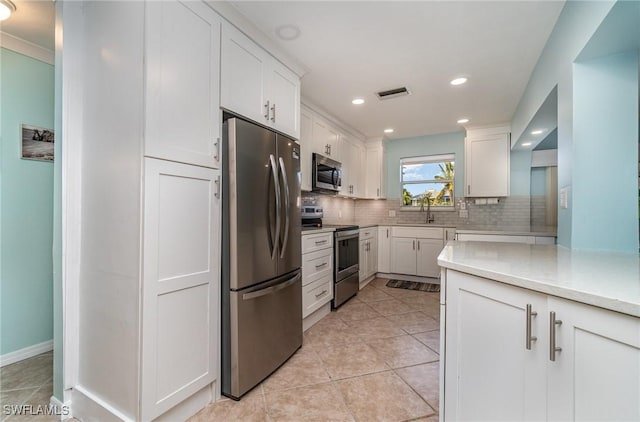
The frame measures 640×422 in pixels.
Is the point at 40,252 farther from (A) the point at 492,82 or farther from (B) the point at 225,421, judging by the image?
(A) the point at 492,82

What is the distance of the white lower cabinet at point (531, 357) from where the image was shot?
673 millimetres

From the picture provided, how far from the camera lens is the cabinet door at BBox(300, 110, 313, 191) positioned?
128 inches

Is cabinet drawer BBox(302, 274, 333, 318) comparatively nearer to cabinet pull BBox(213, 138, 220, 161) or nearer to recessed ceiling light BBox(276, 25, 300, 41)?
cabinet pull BBox(213, 138, 220, 161)

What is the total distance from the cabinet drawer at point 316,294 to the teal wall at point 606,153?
6.52 feet

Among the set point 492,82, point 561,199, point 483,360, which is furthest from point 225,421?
point 492,82

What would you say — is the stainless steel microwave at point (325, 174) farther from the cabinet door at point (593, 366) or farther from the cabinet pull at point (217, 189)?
the cabinet door at point (593, 366)

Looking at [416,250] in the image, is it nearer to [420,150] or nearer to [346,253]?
[346,253]

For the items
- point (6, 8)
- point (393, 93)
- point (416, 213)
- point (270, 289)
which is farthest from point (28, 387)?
point (416, 213)

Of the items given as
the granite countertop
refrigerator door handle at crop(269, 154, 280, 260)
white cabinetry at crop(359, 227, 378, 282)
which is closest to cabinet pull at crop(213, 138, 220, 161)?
refrigerator door handle at crop(269, 154, 280, 260)

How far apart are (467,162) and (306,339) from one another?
3.53 meters

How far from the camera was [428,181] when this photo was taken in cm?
496

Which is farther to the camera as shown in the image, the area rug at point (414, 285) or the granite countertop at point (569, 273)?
the area rug at point (414, 285)

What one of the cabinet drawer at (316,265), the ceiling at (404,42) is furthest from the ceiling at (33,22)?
the cabinet drawer at (316,265)

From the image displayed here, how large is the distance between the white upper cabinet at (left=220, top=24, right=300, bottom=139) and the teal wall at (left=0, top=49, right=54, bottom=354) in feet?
5.50
